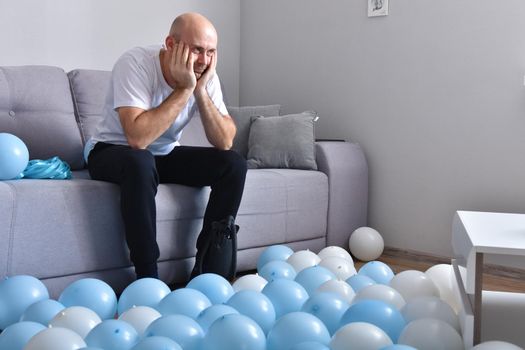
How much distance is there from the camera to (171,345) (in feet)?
4.81

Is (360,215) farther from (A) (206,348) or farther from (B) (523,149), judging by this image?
(A) (206,348)

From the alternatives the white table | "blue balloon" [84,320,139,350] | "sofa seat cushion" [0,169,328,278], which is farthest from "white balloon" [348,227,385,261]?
"blue balloon" [84,320,139,350]

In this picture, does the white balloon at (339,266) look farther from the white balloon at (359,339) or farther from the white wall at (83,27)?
the white wall at (83,27)

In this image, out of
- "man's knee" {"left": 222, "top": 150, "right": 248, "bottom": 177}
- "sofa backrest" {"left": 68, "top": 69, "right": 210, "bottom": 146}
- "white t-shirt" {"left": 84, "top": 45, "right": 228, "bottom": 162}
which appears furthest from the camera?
"sofa backrest" {"left": 68, "top": 69, "right": 210, "bottom": 146}

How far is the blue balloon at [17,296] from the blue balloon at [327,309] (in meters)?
0.82

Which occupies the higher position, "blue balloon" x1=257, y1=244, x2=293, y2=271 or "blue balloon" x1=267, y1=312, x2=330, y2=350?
"blue balloon" x1=267, y1=312, x2=330, y2=350

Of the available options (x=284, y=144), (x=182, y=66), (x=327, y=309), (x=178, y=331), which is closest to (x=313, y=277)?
(x=327, y=309)

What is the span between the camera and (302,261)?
98.5 inches

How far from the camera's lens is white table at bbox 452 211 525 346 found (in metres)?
1.59

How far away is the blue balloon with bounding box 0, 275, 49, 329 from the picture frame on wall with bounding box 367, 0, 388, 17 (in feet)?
7.74

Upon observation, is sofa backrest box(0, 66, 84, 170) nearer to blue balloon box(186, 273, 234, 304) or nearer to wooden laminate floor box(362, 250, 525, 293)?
blue balloon box(186, 273, 234, 304)

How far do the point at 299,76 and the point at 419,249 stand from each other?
1.29 metres

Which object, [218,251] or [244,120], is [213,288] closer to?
[218,251]

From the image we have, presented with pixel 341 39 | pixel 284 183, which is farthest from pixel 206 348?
pixel 341 39
